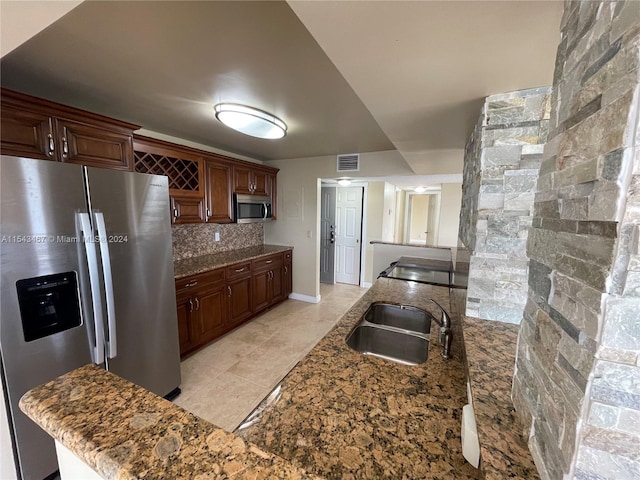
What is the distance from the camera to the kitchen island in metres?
0.44

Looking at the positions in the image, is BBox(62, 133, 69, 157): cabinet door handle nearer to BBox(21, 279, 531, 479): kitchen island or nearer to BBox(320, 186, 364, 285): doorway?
BBox(21, 279, 531, 479): kitchen island

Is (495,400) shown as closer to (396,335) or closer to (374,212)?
(396,335)

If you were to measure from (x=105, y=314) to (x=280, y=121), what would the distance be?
1.92 meters

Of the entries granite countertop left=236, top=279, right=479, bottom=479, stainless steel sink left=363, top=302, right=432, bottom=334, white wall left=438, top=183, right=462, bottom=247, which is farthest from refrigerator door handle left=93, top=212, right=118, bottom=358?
white wall left=438, top=183, right=462, bottom=247

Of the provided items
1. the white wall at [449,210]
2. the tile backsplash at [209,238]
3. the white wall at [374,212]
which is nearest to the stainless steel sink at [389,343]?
the tile backsplash at [209,238]

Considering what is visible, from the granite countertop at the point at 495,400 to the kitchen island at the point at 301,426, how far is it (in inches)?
0.4

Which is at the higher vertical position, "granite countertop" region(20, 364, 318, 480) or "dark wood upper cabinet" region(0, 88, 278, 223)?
"dark wood upper cabinet" region(0, 88, 278, 223)

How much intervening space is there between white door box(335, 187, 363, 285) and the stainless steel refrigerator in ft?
12.0

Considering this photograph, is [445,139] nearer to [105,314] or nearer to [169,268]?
[169,268]

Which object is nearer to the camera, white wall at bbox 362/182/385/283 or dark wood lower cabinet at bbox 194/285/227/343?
dark wood lower cabinet at bbox 194/285/227/343

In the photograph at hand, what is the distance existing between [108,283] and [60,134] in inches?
39.0

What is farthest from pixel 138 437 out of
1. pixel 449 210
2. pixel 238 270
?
pixel 449 210

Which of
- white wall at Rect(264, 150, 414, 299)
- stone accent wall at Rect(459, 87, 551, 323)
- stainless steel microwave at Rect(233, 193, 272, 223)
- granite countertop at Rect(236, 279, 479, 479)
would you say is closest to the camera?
granite countertop at Rect(236, 279, 479, 479)

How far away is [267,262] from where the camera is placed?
3.66 m
